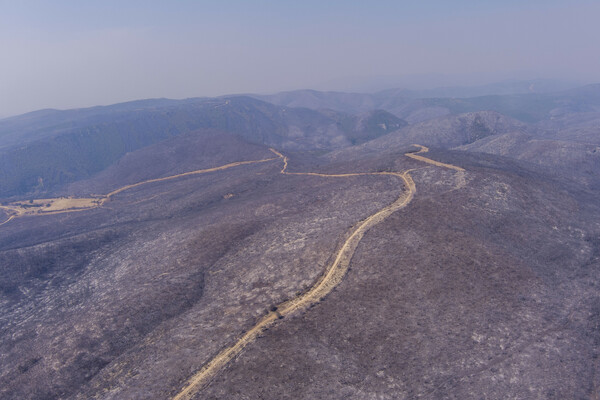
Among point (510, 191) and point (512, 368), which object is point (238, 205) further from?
point (512, 368)

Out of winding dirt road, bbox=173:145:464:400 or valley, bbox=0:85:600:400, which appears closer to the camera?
winding dirt road, bbox=173:145:464:400

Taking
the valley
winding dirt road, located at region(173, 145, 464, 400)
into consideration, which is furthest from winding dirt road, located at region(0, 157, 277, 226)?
winding dirt road, located at region(173, 145, 464, 400)

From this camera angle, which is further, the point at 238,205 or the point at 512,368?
the point at 238,205

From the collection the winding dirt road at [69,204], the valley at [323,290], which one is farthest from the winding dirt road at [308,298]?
the winding dirt road at [69,204]

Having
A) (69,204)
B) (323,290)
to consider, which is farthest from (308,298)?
(69,204)

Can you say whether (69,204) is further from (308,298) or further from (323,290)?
(323,290)

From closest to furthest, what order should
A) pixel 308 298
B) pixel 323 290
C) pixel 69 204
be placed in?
pixel 308 298, pixel 323 290, pixel 69 204

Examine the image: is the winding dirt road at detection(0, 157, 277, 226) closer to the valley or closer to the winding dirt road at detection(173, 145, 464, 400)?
the valley

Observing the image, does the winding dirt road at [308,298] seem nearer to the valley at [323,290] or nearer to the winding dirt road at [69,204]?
the valley at [323,290]

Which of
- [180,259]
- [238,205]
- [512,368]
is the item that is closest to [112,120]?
[238,205]
